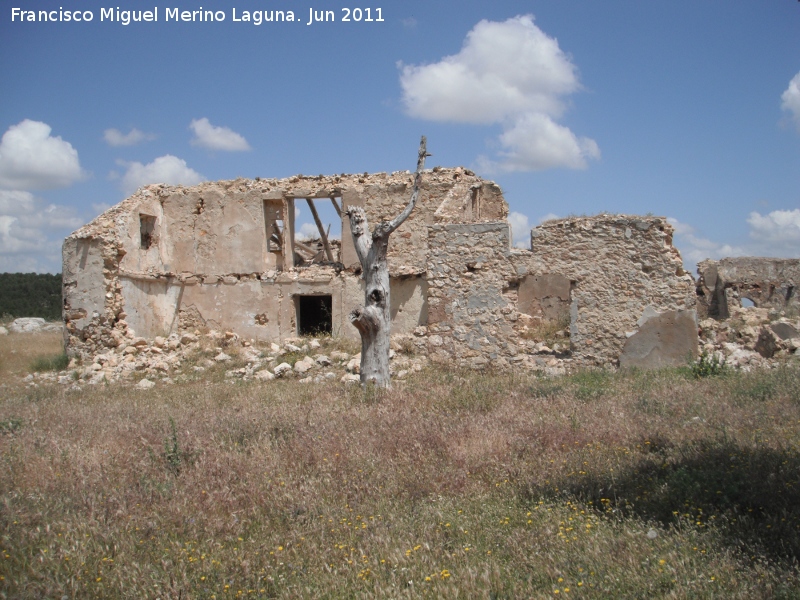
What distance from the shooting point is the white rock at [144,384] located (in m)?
11.3

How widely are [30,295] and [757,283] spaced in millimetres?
39722

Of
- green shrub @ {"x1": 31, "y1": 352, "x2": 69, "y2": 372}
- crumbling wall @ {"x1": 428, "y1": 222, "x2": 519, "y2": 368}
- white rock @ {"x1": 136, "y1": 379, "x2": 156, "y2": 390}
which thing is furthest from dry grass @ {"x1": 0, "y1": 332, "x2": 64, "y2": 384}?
crumbling wall @ {"x1": 428, "y1": 222, "x2": 519, "y2": 368}

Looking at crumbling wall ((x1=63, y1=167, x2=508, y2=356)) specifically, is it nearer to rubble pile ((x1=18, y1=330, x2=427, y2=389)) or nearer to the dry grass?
rubble pile ((x1=18, y1=330, x2=427, y2=389))

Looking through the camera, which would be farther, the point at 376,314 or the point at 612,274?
the point at 612,274

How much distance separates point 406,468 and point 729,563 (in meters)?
2.53

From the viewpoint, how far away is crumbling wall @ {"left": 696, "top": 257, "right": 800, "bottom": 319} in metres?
19.0

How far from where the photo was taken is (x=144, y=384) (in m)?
11.6

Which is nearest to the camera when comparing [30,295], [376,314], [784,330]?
[376,314]

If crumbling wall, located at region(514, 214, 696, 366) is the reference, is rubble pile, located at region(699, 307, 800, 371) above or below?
below

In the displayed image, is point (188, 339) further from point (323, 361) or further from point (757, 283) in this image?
point (757, 283)

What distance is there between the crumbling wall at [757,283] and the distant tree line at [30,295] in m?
32.5

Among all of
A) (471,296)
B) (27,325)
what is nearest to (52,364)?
(471,296)

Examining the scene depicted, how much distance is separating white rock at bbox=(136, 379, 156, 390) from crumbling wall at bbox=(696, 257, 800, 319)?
51.3ft

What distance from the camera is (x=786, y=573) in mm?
3379
